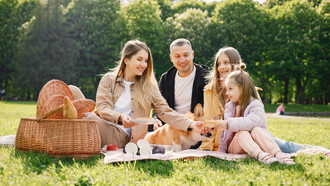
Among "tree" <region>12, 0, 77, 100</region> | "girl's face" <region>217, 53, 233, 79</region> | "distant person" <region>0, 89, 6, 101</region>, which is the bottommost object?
Result: "distant person" <region>0, 89, 6, 101</region>

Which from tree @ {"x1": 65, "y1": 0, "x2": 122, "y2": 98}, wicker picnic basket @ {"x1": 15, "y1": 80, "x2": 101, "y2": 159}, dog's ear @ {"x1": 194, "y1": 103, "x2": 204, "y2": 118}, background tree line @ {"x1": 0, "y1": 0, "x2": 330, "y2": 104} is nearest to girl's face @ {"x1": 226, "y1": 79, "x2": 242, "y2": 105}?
dog's ear @ {"x1": 194, "y1": 103, "x2": 204, "y2": 118}

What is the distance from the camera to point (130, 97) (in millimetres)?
5637

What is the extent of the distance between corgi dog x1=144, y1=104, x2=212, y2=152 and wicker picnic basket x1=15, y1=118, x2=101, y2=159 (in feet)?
4.27

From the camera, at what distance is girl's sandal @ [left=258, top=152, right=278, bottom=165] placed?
13.0 feet

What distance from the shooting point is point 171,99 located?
6660 mm

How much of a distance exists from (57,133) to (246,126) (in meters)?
2.63


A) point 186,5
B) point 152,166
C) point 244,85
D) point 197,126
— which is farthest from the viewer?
point 186,5

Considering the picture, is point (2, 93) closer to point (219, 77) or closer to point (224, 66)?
point (219, 77)

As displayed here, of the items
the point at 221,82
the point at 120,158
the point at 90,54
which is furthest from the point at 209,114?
the point at 90,54

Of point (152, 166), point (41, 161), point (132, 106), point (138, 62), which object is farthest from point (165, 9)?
point (152, 166)

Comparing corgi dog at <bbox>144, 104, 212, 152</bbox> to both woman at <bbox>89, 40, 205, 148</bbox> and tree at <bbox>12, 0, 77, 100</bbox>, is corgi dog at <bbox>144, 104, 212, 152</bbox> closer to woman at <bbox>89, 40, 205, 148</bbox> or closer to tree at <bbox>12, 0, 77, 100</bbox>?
woman at <bbox>89, 40, 205, 148</bbox>

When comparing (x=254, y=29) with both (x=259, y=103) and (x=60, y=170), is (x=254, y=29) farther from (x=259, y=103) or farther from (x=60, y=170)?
(x=60, y=170)

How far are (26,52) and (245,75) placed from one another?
113 ft

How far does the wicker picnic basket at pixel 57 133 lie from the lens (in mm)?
4211
